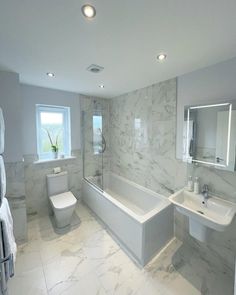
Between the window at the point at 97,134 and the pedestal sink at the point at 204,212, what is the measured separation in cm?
204

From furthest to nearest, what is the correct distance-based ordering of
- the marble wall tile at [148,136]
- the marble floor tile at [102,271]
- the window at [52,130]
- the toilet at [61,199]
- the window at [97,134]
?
the window at [97,134]
the window at [52,130]
the toilet at [61,199]
the marble wall tile at [148,136]
the marble floor tile at [102,271]

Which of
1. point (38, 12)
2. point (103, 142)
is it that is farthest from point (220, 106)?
point (103, 142)

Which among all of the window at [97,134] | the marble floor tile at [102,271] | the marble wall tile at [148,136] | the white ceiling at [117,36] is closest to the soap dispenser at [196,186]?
the marble wall tile at [148,136]

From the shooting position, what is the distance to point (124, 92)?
2988 millimetres

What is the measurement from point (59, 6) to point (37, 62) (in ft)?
3.03

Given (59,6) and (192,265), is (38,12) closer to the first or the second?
(59,6)

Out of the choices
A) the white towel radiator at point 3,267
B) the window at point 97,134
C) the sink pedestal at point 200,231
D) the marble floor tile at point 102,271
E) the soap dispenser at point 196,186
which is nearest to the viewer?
the white towel radiator at point 3,267

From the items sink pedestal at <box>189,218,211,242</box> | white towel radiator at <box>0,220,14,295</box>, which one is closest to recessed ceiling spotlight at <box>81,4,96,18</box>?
white towel radiator at <box>0,220,14,295</box>

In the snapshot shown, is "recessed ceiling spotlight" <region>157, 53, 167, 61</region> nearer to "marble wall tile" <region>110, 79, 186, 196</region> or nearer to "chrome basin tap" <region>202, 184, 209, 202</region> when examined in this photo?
"marble wall tile" <region>110, 79, 186, 196</region>

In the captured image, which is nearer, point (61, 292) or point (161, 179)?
point (61, 292)

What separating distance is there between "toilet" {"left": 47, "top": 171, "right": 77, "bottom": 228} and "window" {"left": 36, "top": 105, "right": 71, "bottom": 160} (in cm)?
47

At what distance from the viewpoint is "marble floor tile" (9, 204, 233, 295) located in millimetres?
1554

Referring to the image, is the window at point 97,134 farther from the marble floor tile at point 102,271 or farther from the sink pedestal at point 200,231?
the sink pedestal at point 200,231

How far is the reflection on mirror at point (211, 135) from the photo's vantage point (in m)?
1.65
